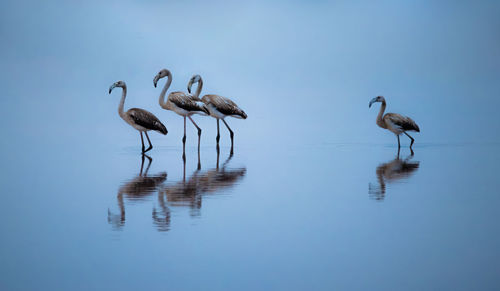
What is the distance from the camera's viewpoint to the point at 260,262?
5.27m

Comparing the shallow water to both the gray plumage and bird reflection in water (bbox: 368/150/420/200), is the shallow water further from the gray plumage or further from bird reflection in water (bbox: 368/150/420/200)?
the gray plumage

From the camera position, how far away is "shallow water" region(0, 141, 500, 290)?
16.1 feet

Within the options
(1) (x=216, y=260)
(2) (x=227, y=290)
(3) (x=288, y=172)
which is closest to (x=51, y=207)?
(1) (x=216, y=260)

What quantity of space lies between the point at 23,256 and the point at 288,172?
582cm

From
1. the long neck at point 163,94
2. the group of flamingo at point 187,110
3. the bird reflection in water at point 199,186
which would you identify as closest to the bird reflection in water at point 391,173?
the bird reflection in water at point 199,186

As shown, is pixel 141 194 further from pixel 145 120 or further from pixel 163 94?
pixel 163 94

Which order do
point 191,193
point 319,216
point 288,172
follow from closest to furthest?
point 319,216 → point 191,193 → point 288,172

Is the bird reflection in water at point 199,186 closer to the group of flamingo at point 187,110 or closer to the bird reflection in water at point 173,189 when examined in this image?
the bird reflection in water at point 173,189

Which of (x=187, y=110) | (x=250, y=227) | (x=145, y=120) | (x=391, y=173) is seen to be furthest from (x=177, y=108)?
Result: (x=250, y=227)

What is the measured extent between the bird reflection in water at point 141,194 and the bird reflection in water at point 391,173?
2783mm

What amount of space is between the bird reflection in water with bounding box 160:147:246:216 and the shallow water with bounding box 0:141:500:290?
2 cm

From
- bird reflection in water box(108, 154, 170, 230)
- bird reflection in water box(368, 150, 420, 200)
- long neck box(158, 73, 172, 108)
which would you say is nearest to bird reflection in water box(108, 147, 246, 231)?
bird reflection in water box(108, 154, 170, 230)

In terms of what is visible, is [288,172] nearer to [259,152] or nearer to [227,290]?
[259,152]

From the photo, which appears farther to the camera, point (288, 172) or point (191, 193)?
point (288, 172)
